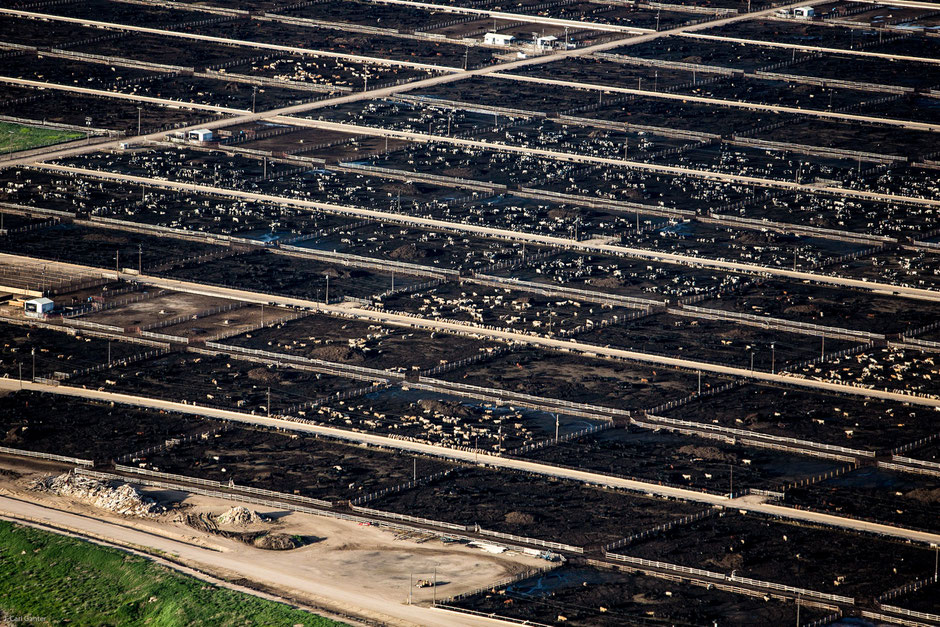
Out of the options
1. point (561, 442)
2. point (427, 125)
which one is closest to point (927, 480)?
point (561, 442)

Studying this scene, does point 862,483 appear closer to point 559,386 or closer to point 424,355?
point 559,386

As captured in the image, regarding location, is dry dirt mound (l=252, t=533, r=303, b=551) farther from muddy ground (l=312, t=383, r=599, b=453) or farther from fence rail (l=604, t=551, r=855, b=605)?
fence rail (l=604, t=551, r=855, b=605)

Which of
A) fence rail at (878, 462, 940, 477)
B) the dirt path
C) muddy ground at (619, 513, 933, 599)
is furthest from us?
fence rail at (878, 462, 940, 477)

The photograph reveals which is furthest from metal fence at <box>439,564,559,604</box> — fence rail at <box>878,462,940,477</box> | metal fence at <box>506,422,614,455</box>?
fence rail at <box>878,462,940,477</box>

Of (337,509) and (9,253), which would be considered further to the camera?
(9,253)

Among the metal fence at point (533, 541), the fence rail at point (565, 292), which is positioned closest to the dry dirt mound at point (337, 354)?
the fence rail at point (565, 292)
